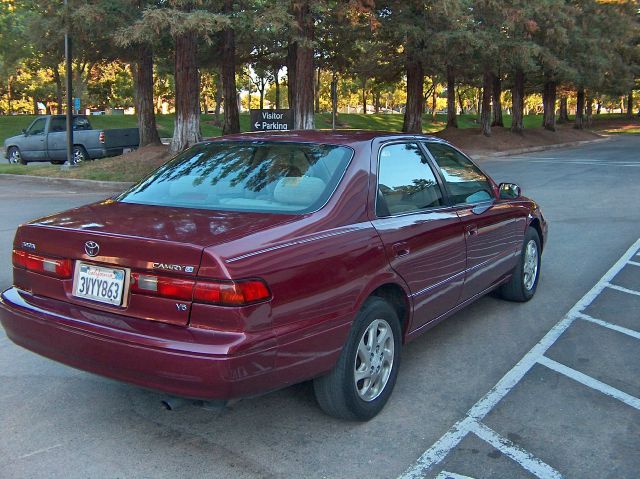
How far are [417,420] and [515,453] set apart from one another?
588 millimetres

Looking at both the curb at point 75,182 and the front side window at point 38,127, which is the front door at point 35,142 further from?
the curb at point 75,182

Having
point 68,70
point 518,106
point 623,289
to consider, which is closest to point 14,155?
point 68,70

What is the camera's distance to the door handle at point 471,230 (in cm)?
458

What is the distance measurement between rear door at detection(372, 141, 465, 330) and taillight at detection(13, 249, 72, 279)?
173 cm

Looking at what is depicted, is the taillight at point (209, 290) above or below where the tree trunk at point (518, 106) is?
below

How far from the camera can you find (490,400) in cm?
389

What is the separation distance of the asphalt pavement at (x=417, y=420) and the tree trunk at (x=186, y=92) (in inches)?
504

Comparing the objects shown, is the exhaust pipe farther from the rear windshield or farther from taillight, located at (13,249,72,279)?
the rear windshield

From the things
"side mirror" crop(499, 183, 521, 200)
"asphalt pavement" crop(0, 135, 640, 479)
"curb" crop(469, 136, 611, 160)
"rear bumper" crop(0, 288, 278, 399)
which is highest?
"curb" crop(469, 136, 611, 160)

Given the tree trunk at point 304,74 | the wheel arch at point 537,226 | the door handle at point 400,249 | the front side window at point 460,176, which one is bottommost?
the wheel arch at point 537,226

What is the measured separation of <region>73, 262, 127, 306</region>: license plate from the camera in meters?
3.09

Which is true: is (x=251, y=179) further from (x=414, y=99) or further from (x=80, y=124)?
(x=414, y=99)

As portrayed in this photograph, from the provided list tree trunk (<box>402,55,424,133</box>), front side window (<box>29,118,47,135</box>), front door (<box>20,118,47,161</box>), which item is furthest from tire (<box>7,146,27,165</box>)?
tree trunk (<box>402,55,424,133</box>)

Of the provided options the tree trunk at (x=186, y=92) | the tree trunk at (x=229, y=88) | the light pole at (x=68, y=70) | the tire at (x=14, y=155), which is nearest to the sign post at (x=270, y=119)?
the tree trunk at (x=186, y=92)
